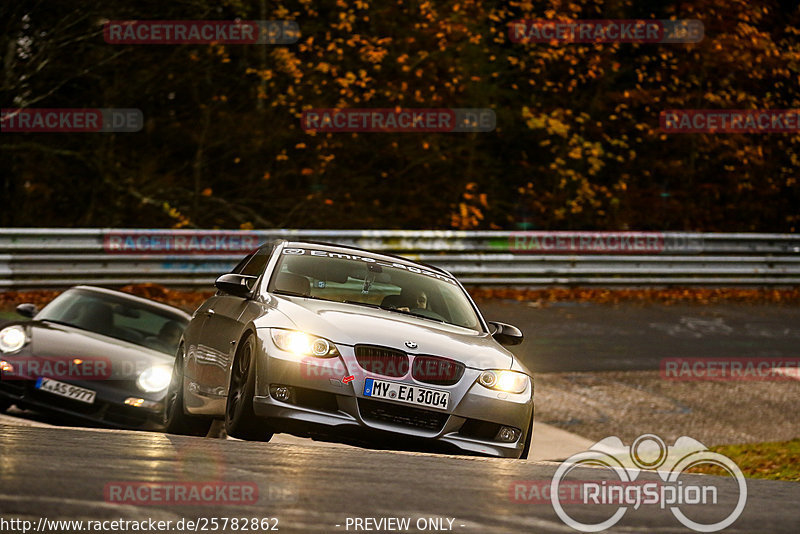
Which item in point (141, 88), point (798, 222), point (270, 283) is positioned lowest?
point (798, 222)

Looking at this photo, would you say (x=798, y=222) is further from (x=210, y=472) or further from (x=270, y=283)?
(x=210, y=472)

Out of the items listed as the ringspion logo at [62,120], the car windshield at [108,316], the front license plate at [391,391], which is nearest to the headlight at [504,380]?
the front license plate at [391,391]

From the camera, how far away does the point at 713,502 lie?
5.22 meters

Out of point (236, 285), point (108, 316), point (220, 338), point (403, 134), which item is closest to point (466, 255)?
point (403, 134)

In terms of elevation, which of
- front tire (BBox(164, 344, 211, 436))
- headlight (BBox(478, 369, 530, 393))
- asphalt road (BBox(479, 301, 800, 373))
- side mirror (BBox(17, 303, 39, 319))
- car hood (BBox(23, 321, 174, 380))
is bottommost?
asphalt road (BBox(479, 301, 800, 373))

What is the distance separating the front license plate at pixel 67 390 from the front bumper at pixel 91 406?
0.03 metres

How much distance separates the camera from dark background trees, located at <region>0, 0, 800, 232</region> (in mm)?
24453

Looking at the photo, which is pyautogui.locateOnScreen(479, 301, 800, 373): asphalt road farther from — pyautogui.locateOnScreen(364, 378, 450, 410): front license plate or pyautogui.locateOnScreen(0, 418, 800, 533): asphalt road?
pyautogui.locateOnScreen(0, 418, 800, 533): asphalt road

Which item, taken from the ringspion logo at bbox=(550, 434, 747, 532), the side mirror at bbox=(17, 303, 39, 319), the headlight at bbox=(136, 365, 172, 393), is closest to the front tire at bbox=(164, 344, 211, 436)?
the headlight at bbox=(136, 365, 172, 393)

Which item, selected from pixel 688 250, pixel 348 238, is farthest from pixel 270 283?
pixel 688 250

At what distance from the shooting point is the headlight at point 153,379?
1091 centimetres

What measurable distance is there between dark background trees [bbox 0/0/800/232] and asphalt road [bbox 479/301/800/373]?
22.8ft

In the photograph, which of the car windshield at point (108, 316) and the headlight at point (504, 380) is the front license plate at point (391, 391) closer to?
the headlight at point (504, 380)

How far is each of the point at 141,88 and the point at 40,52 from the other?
2679 millimetres
